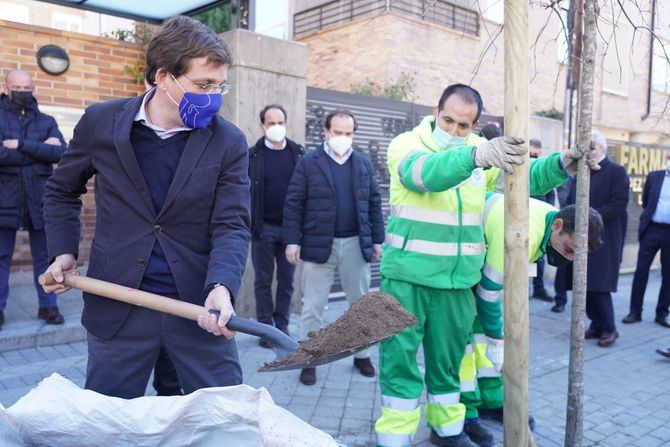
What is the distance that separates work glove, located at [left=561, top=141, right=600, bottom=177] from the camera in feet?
8.27

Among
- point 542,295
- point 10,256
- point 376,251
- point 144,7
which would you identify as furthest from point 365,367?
point 144,7

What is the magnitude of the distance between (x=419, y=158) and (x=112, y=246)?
1435 mm

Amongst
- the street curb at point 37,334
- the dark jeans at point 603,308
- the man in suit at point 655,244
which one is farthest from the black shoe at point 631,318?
the street curb at point 37,334

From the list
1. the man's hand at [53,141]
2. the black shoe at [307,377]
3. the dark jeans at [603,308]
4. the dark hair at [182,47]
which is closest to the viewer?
the dark hair at [182,47]

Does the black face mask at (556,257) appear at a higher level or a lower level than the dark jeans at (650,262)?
higher

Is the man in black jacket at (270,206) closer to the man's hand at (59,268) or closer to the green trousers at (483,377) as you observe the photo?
the green trousers at (483,377)

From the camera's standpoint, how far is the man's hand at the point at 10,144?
16.6ft

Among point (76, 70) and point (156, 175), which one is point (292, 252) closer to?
point (156, 175)

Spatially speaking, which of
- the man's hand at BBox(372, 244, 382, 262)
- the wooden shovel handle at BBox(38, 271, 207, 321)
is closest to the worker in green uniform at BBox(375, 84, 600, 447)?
the wooden shovel handle at BBox(38, 271, 207, 321)

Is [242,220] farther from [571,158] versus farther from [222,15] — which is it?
[222,15]

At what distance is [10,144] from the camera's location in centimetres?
506

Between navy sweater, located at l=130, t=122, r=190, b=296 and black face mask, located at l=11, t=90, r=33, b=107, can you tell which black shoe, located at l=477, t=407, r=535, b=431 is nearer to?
navy sweater, located at l=130, t=122, r=190, b=296

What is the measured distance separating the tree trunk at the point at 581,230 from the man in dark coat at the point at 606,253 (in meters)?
3.79

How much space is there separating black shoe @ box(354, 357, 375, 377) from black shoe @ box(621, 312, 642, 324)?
396cm
